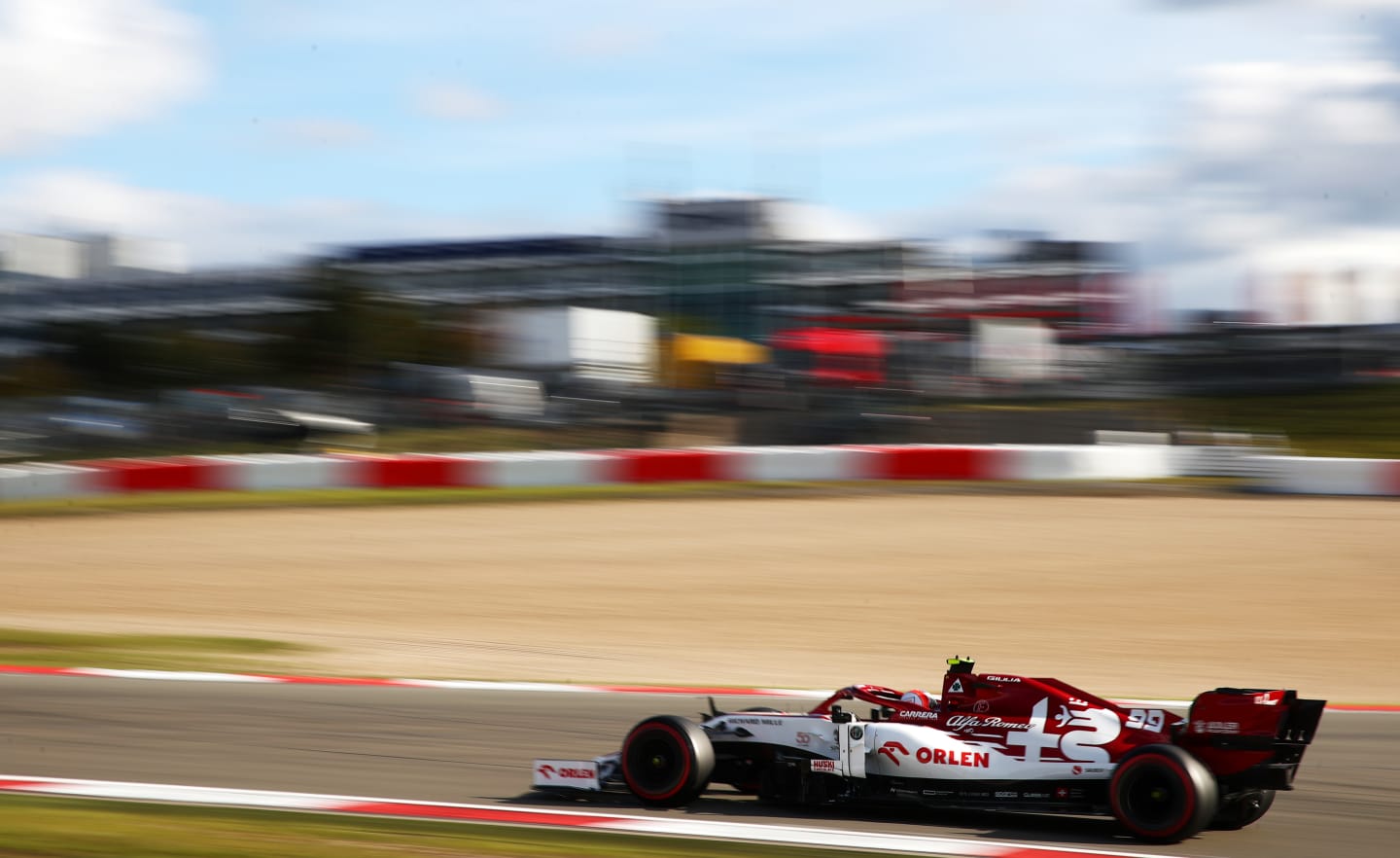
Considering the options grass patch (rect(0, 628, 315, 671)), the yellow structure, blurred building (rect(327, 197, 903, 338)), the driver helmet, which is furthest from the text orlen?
blurred building (rect(327, 197, 903, 338))

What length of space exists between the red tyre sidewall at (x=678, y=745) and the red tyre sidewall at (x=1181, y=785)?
5.64 feet

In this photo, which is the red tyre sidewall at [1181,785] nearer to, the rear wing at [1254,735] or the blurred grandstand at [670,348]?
the rear wing at [1254,735]

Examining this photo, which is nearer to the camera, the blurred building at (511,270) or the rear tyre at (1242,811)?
the rear tyre at (1242,811)

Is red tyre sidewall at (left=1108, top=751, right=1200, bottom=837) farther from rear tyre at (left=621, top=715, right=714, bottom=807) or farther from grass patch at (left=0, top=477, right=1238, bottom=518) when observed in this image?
grass patch at (left=0, top=477, right=1238, bottom=518)

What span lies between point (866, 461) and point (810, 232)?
40.8 meters

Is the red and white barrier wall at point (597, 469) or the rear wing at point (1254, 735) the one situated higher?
the red and white barrier wall at point (597, 469)

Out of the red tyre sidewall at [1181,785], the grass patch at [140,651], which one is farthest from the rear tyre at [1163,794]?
the grass patch at [140,651]

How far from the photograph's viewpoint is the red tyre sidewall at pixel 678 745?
6.07 m

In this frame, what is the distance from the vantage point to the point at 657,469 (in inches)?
826

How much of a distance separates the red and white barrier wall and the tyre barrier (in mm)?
14

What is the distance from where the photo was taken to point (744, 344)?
127 ft

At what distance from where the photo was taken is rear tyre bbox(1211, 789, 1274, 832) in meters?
5.64

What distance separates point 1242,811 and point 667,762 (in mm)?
2337

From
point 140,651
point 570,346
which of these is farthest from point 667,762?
point 570,346
